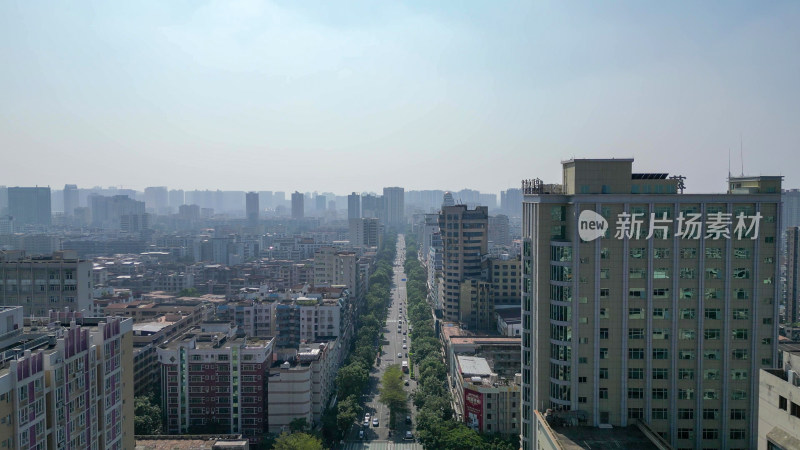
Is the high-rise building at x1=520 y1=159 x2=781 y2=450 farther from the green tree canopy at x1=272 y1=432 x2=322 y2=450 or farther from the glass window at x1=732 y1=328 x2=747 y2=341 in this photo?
the green tree canopy at x1=272 y1=432 x2=322 y2=450

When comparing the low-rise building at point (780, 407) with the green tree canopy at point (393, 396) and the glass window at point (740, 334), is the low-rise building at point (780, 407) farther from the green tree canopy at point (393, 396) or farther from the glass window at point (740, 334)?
the green tree canopy at point (393, 396)

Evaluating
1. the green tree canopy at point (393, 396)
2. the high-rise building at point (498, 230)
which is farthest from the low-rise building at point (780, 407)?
the high-rise building at point (498, 230)

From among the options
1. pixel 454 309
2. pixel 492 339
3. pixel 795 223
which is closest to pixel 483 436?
pixel 492 339

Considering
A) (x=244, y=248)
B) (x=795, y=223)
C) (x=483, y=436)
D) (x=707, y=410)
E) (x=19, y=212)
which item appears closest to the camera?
(x=707, y=410)

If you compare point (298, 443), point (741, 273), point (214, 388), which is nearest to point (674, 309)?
point (741, 273)

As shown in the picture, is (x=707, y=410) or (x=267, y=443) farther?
(x=267, y=443)

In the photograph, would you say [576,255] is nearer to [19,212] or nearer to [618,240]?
[618,240]

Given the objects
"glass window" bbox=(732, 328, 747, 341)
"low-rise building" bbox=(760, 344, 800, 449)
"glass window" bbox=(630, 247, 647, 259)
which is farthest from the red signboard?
"low-rise building" bbox=(760, 344, 800, 449)
